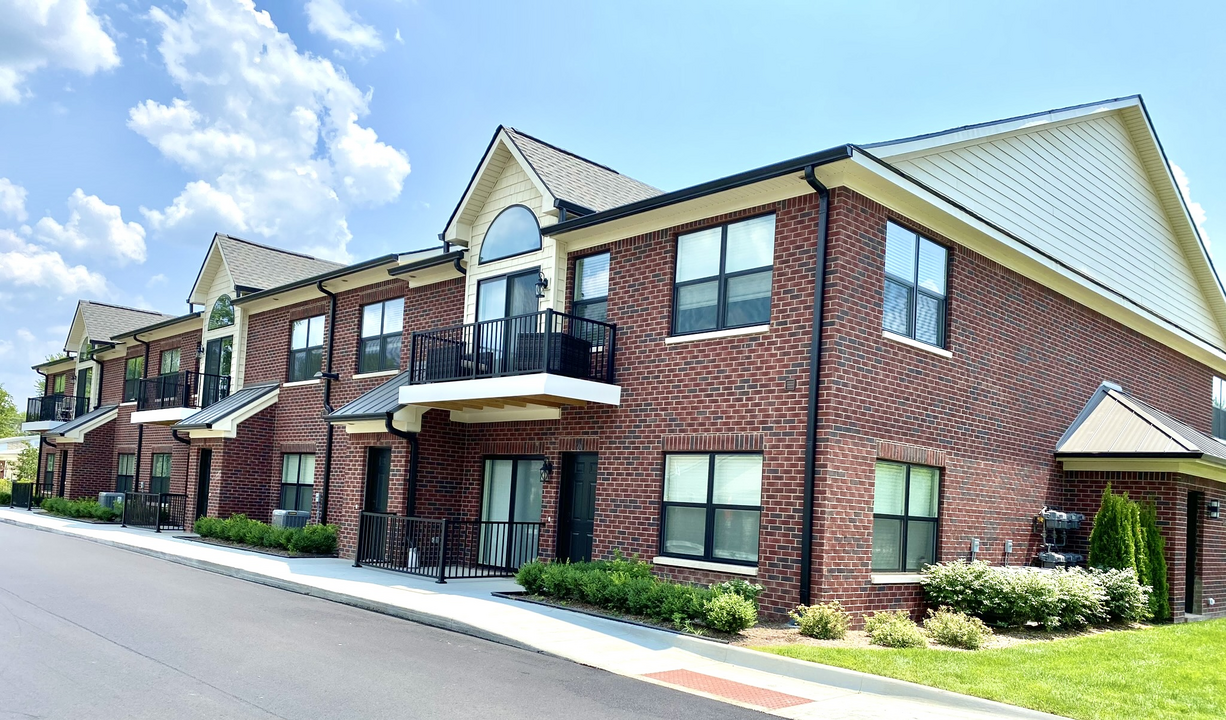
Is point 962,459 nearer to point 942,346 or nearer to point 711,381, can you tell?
point 942,346

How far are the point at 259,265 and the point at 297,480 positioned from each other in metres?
7.33

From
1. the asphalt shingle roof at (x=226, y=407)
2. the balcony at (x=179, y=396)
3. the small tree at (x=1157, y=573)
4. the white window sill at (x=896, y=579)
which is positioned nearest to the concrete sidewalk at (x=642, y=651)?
the white window sill at (x=896, y=579)

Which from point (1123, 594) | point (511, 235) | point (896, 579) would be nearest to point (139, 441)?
point (511, 235)

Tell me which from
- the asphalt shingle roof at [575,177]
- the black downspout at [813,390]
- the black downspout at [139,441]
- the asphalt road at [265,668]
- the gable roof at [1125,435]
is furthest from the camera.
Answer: the black downspout at [139,441]

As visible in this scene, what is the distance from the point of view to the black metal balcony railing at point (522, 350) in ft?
48.5

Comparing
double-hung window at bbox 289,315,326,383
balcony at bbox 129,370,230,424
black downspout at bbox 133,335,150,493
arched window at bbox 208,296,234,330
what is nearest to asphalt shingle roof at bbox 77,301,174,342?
black downspout at bbox 133,335,150,493

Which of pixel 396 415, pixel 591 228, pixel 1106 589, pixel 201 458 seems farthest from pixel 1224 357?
pixel 201 458

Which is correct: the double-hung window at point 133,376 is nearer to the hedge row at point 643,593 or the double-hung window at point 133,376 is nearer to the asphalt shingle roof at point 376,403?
the asphalt shingle roof at point 376,403

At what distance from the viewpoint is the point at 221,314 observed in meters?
27.5

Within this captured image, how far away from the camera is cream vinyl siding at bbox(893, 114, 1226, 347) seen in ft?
49.6

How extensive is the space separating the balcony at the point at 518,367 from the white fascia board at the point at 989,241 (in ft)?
15.6

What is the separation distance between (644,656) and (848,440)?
4079 millimetres

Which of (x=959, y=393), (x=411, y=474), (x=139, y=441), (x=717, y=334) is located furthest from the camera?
(x=139, y=441)

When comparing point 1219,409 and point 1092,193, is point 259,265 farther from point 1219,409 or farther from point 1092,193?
point 1219,409
